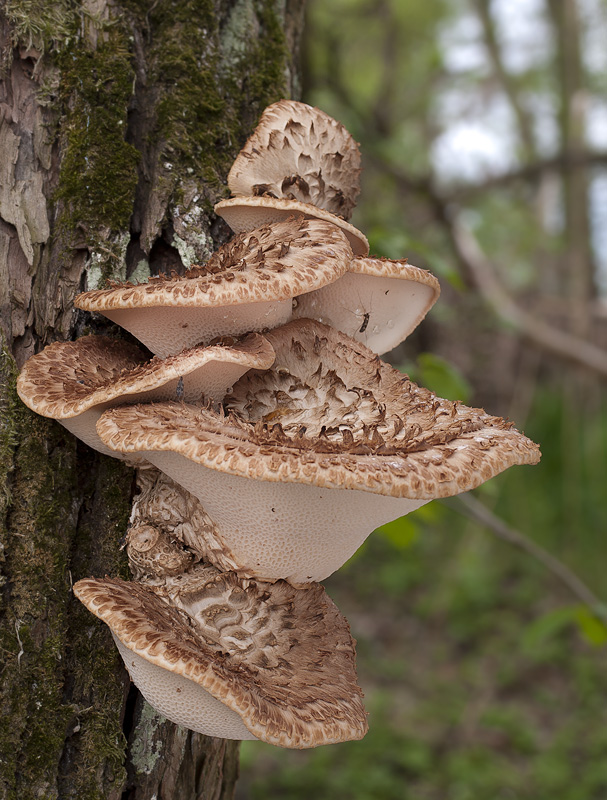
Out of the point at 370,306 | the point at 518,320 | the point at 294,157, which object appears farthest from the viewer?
the point at 518,320

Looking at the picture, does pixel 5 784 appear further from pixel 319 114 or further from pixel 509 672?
pixel 509 672

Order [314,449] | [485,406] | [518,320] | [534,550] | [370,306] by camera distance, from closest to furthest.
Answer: [314,449]
[370,306]
[534,550]
[518,320]
[485,406]

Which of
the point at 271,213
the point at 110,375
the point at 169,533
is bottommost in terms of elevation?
the point at 169,533

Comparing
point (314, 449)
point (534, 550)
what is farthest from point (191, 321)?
point (534, 550)

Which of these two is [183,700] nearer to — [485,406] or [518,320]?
[518,320]

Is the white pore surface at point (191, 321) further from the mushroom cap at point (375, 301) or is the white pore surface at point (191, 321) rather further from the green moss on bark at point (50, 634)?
the green moss on bark at point (50, 634)

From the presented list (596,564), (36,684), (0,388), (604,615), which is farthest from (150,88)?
(596,564)
